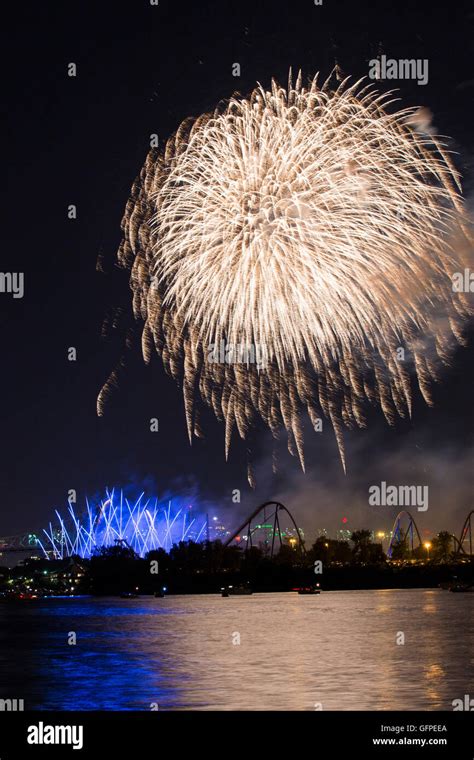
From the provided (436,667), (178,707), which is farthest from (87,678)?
(436,667)

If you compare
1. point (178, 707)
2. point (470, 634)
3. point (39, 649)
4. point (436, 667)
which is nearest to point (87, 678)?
point (178, 707)
